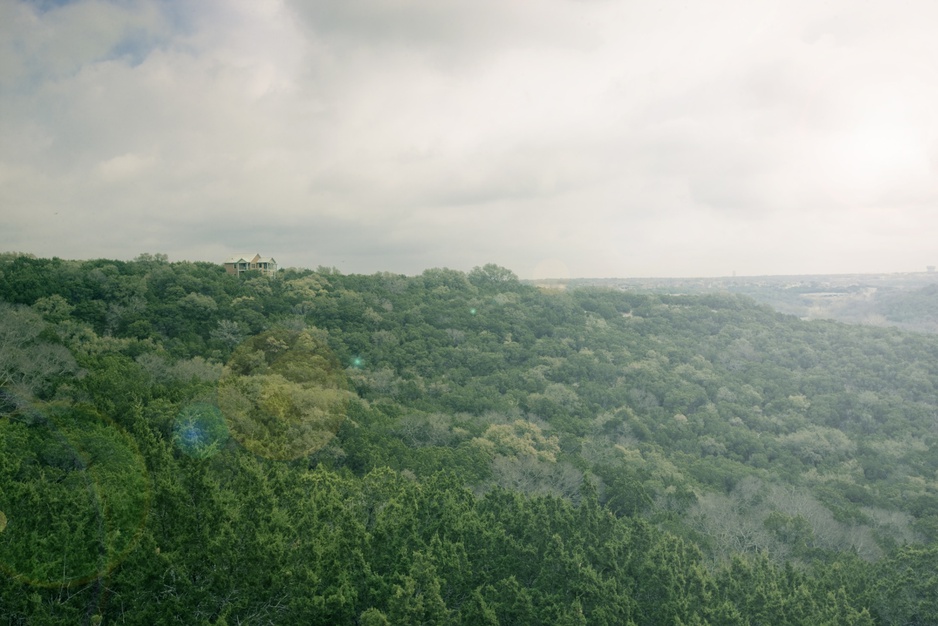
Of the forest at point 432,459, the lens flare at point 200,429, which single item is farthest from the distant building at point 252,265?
the lens flare at point 200,429

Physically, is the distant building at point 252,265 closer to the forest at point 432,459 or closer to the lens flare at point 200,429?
the forest at point 432,459

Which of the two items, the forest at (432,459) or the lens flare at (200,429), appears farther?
the lens flare at (200,429)

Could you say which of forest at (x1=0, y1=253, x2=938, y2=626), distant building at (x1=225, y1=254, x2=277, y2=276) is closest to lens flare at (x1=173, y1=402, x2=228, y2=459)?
forest at (x1=0, y1=253, x2=938, y2=626)

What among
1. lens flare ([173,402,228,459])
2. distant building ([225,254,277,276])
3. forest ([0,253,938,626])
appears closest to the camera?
forest ([0,253,938,626])

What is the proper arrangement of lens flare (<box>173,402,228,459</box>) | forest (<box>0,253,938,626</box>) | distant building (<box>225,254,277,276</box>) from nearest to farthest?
1. forest (<box>0,253,938,626</box>)
2. lens flare (<box>173,402,228,459</box>)
3. distant building (<box>225,254,277,276</box>)

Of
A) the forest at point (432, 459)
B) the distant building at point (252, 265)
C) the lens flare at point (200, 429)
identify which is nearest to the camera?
the forest at point (432, 459)

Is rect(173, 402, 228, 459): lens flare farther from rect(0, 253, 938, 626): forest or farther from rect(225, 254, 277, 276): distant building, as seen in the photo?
rect(225, 254, 277, 276): distant building

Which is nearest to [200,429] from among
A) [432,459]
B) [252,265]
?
[432,459]

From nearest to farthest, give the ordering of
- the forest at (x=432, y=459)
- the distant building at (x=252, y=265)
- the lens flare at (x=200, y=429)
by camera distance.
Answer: the forest at (x=432, y=459)
the lens flare at (x=200, y=429)
the distant building at (x=252, y=265)
